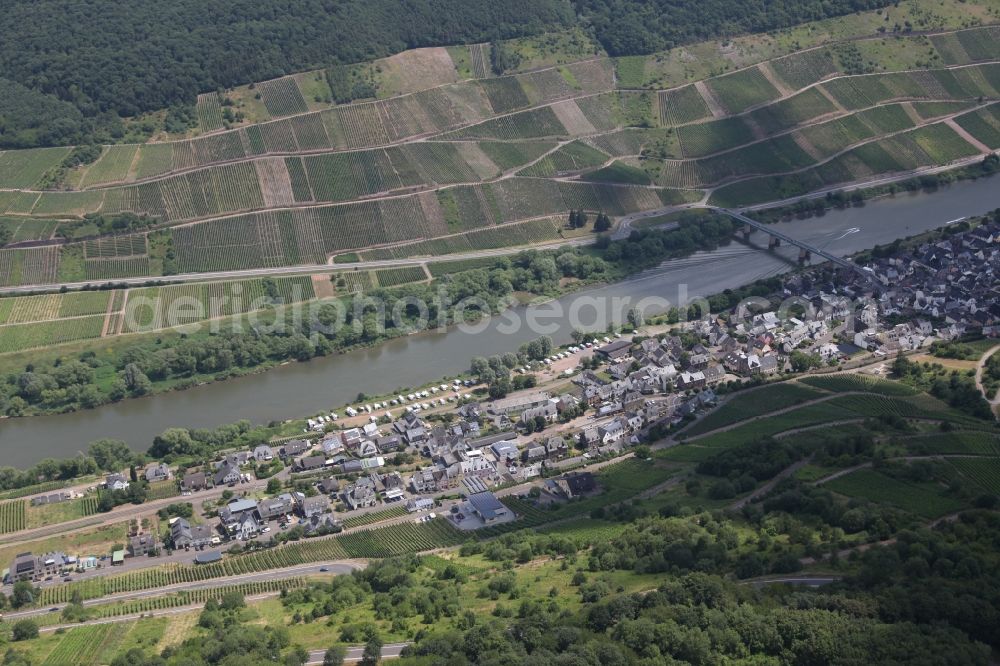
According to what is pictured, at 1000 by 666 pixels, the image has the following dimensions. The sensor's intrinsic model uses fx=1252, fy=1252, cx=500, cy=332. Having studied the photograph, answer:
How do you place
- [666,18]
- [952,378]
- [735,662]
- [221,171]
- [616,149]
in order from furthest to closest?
[666,18] < [616,149] < [221,171] < [952,378] < [735,662]

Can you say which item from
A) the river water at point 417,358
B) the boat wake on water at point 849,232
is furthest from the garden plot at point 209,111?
the boat wake on water at point 849,232

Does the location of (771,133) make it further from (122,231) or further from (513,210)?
(122,231)

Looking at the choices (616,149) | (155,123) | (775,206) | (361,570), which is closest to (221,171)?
(155,123)

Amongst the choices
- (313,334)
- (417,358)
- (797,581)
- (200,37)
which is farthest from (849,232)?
(200,37)

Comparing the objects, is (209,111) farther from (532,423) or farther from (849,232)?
(849,232)

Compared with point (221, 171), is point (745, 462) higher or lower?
lower

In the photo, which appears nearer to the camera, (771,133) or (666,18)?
(771,133)
